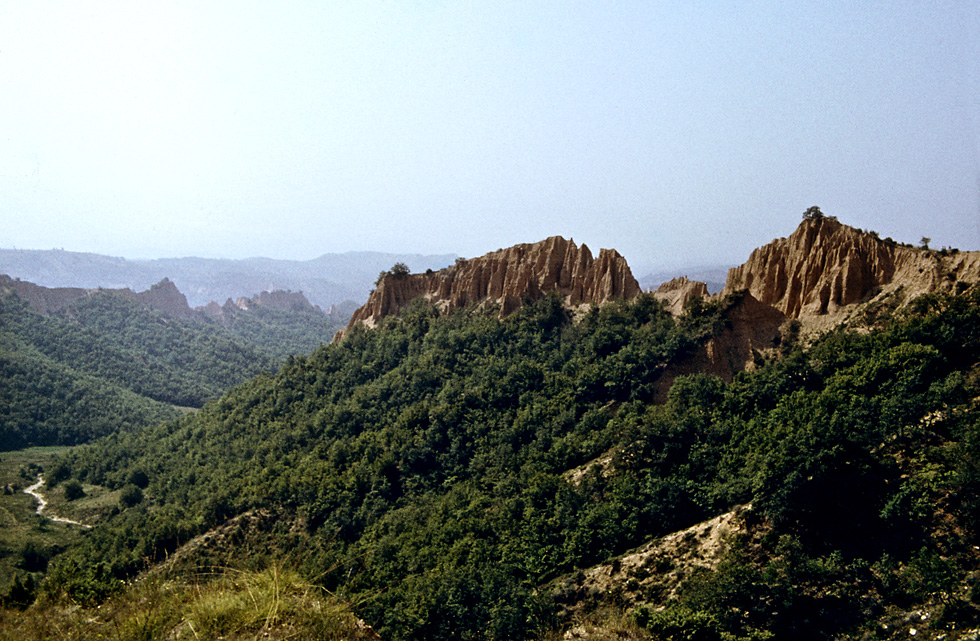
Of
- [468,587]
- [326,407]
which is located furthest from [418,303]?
[468,587]

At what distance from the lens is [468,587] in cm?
2188

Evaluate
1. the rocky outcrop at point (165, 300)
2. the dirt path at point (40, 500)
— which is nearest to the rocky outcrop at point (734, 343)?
the dirt path at point (40, 500)

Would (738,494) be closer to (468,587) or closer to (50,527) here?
(468,587)

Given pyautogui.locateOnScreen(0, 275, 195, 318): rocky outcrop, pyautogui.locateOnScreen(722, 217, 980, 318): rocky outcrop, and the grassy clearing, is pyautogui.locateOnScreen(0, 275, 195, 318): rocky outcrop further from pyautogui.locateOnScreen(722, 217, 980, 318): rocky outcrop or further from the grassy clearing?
the grassy clearing

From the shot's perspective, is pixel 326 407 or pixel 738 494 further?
pixel 326 407

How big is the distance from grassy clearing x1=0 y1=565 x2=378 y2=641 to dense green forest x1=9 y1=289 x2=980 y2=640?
0.45 meters

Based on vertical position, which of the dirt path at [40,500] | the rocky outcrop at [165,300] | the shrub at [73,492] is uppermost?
the rocky outcrop at [165,300]

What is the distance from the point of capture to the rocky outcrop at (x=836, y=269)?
93.4 ft

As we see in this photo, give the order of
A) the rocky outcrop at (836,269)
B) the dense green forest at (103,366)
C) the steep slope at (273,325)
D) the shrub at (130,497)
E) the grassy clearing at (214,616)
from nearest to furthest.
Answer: the grassy clearing at (214,616) → the rocky outcrop at (836,269) → the shrub at (130,497) → the dense green forest at (103,366) → the steep slope at (273,325)

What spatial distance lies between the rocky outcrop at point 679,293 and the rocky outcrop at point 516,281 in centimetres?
195

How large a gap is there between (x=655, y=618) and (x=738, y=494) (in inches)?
280

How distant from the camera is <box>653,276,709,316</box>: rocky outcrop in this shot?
37.8m

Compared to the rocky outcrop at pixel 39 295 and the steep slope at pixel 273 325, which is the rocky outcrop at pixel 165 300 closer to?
the steep slope at pixel 273 325

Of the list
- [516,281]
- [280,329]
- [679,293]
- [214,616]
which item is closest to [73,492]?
[516,281]
